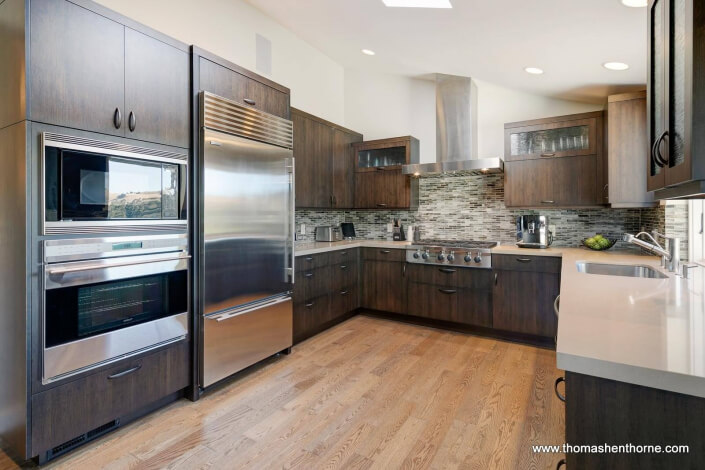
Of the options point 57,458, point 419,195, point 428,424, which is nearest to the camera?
point 57,458

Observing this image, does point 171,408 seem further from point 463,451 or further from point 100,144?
point 463,451

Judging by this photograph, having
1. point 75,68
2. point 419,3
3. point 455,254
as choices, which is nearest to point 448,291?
point 455,254

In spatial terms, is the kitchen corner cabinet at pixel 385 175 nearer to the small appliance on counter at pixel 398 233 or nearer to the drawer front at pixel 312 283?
the small appliance on counter at pixel 398 233

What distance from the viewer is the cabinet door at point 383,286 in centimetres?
418

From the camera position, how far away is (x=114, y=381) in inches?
79.3

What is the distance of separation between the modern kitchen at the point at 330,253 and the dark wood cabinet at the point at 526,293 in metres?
0.02

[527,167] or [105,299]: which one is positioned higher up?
[527,167]

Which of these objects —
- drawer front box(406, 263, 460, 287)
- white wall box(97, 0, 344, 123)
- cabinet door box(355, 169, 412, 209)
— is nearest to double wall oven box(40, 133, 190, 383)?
white wall box(97, 0, 344, 123)

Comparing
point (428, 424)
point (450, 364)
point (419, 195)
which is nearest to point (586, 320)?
point (428, 424)

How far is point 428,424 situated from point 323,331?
6.26 feet

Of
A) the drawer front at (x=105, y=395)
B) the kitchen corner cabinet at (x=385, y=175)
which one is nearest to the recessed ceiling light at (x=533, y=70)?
the kitchen corner cabinet at (x=385, y=175)

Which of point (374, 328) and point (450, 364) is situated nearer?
point (450, 364)

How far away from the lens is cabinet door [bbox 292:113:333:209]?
150 inches

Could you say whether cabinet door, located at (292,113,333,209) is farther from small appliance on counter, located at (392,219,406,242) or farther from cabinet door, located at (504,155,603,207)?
cabinet door, located at (504,155,603,207)
